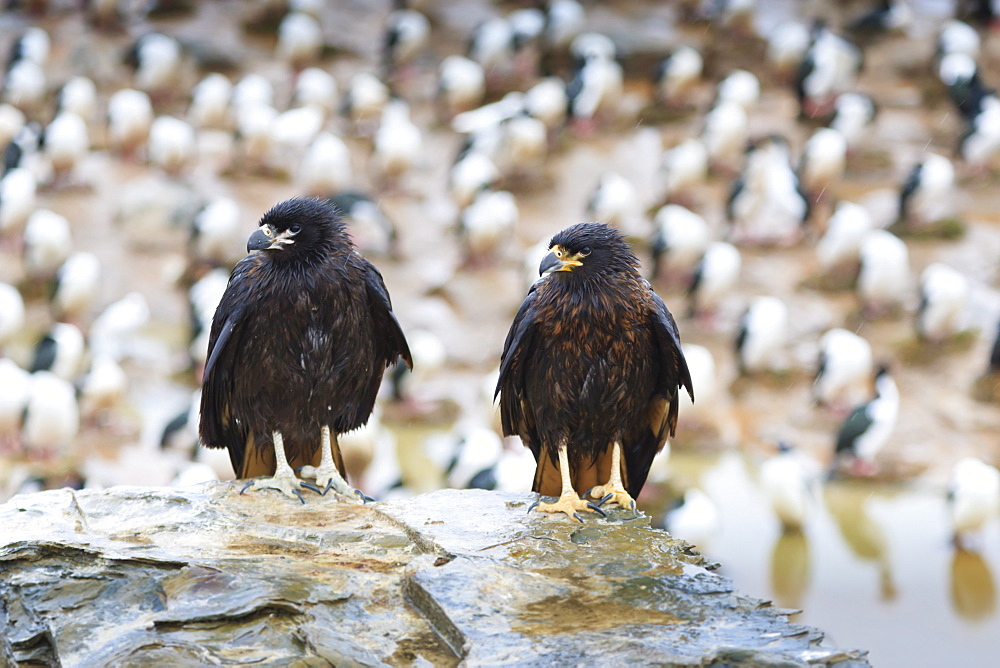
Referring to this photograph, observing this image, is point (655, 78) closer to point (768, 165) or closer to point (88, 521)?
point (768, 165)

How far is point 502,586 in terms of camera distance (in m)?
4.23

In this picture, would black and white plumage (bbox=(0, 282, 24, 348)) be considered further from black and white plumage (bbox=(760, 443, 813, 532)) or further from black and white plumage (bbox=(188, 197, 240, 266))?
black and white plumage (bbox=(760, 443, 813, 532))

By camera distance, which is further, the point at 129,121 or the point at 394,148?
the point at 129,121

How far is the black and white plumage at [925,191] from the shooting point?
48.5ft

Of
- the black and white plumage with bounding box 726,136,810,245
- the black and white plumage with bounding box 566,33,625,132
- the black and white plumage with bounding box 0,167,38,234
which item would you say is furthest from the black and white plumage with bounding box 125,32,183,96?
the black and white plumage with bounding box 726,136,810,245

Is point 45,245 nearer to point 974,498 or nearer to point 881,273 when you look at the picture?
point 881,273

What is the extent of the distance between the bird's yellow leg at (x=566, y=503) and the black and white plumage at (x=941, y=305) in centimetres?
893

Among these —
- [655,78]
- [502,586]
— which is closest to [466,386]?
[655,78]

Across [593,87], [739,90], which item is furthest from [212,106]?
[739,90]

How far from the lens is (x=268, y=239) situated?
195 inches

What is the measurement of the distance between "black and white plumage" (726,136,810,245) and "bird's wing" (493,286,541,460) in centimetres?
1061

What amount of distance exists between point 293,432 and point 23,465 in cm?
714

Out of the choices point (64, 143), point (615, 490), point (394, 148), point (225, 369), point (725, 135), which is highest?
point (725, 135)

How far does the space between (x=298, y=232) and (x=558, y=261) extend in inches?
44.4
